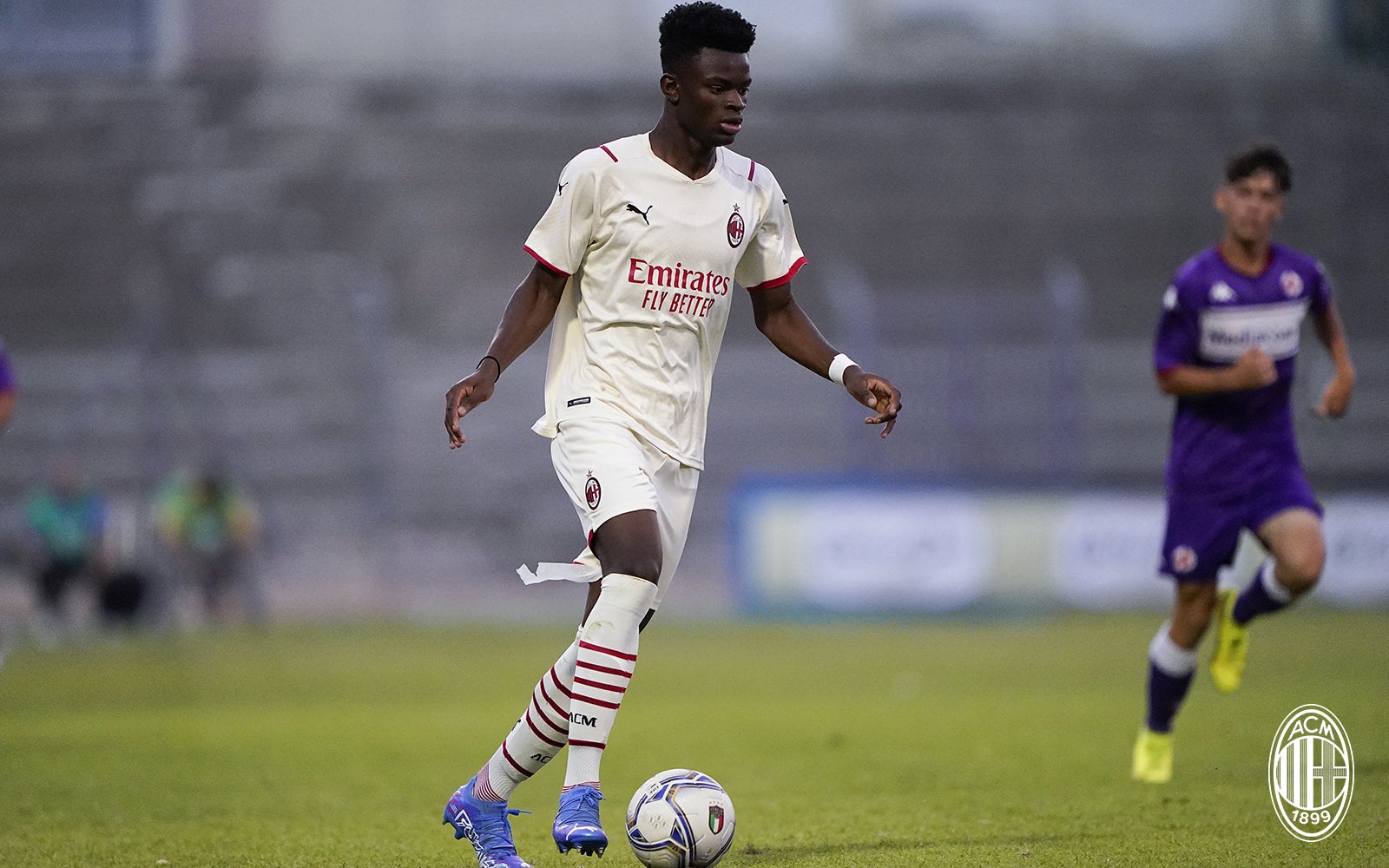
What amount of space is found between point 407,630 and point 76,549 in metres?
4.21

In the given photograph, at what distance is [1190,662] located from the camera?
24.7ft

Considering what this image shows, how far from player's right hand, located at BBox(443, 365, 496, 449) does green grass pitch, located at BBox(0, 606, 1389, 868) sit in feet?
4.99

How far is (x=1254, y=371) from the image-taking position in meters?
7.08

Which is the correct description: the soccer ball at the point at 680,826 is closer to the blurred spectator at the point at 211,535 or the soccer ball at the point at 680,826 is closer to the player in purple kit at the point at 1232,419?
the player in purple kit at the point at 1232,419

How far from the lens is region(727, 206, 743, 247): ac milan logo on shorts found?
18.1 ft

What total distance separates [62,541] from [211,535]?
1705mm

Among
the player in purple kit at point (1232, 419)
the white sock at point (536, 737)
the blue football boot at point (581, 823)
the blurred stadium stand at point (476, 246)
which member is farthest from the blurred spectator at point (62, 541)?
the blue football boot at point (581, 823)

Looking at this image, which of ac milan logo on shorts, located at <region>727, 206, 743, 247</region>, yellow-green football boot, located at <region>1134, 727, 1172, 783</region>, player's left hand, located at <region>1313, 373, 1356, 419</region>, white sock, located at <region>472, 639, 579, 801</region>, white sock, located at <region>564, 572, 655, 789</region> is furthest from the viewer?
player's left hand, located at <region>1313, 373, 1356, 419</region>

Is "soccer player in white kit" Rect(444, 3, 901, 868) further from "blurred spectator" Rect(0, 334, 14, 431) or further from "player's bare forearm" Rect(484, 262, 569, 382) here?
→ "blurred spectator" Rect(0, 334, 14, 431)

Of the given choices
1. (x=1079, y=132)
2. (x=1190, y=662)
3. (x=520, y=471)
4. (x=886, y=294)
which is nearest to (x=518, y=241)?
(x=520, y=471)

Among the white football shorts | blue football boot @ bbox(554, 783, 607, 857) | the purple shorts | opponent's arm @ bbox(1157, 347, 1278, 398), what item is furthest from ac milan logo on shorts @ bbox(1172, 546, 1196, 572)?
blue football boot @ bbox(554, 783, 607, 857)

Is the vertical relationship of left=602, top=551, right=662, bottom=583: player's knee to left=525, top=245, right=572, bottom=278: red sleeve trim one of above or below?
below

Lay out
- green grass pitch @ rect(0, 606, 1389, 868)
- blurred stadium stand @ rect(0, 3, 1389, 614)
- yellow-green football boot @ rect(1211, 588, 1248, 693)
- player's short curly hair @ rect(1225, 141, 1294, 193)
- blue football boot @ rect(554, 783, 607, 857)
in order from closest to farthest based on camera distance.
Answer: blue football boot @ rect(554, 783, 607, 857) < green grass pitch @ rect(0, 606, 1389, 868) < player's short curly hair @ rect(1225, 141, 1294, 193) < yellow-green football boot @ rect(1211, 588, 1248, 693) < blurred stadium stand @ rect(0, 3, 1389, 614)

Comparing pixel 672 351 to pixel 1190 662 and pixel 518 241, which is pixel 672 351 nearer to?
pixel 1190 662
